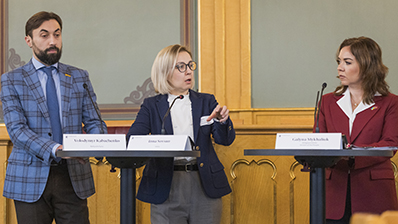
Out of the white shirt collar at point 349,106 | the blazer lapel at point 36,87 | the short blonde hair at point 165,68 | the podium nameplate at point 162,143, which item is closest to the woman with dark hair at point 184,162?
the short blonde hair at point 165,68

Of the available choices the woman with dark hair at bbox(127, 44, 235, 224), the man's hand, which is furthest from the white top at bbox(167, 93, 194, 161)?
the man's hand

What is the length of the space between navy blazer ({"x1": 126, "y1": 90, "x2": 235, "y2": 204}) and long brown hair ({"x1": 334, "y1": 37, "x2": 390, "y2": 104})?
27.6 inches

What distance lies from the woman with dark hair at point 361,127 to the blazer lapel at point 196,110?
648 mm

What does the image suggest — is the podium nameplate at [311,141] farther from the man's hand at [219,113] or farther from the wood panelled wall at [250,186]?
the wood panelled wall at [250,186]

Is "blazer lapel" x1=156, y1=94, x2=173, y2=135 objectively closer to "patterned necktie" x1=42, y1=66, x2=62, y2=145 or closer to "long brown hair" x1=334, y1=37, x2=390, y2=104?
"patterned necktie" x1=42, y1=66, x2=62, y2=145

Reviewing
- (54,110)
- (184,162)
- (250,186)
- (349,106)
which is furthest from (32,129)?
(349,106)

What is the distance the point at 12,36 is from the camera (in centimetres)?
434

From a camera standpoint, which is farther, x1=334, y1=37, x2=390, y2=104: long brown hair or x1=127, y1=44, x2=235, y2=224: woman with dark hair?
x1=334, y1=37, x2=390, y2=104: long brown hair

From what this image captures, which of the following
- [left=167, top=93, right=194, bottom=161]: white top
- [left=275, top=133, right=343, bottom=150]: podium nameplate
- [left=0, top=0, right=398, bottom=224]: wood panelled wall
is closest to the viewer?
[left=275, top=133, right=343, bottom=150]: podium nameplate

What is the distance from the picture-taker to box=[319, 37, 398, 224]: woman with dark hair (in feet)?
6.81

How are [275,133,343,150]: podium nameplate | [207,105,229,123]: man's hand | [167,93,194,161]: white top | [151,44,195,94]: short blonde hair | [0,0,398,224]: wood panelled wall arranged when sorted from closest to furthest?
[275,133,343,150]: podium nameplate, [207,105,229,123]: man's hand, [167,93,194,161]: white top, [151,44,195,94]: short blonde hair, [0,0,398,224]: wood panelled wall

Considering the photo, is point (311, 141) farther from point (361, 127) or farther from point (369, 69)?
point (369, 69)

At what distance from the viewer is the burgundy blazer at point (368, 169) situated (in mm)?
2070

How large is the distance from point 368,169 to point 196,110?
896 mm
